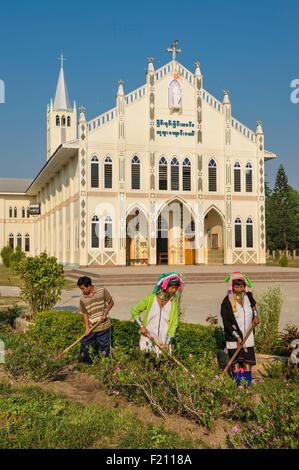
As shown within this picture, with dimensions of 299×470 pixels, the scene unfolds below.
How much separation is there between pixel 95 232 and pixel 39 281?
20465mm

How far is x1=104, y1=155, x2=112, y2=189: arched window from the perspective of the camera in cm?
3097

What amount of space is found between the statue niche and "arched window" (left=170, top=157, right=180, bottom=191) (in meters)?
3.37

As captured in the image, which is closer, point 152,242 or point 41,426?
point 41,426

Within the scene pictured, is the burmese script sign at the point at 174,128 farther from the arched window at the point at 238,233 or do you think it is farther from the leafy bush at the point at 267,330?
the leafy bush at the point at 267,330

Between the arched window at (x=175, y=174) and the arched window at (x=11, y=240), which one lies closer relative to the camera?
the arched window at (x=175, y=174)

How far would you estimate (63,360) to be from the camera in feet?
23.2

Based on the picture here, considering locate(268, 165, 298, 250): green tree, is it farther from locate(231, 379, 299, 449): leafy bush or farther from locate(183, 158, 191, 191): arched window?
locate(231, 379, 299, 449): leafy bush

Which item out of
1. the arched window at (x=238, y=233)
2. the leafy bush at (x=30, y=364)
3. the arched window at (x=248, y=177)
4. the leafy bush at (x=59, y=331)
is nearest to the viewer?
the leafy bush at (x=30, y=364)

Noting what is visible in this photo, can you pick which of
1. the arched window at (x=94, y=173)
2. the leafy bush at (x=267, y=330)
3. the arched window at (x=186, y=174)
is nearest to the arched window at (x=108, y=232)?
the arched window at (x=94, y=173)

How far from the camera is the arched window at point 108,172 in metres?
31.0

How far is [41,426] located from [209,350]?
3.24 meters

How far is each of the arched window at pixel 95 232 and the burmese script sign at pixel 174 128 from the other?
710 cm

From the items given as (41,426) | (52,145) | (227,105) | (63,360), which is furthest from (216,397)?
(52,145)
